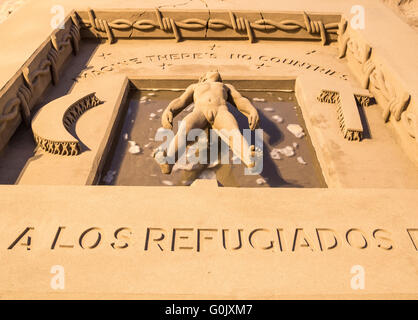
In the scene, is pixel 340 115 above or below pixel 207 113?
below

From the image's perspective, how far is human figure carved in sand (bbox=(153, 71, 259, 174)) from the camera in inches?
130

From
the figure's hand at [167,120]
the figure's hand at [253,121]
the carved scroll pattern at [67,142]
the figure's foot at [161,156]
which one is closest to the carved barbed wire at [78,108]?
the carved scroll pattern at [67,142]

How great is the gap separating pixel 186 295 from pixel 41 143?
2.49 m

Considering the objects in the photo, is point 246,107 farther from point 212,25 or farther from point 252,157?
point 212,25

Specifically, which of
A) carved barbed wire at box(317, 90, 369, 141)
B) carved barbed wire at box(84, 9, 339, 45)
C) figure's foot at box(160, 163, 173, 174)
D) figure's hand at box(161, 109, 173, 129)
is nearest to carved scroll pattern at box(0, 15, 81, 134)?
carved barbed wire at box(84, 9, 339, 45)

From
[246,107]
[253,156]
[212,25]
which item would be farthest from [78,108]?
[212,25]

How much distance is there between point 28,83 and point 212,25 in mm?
3126

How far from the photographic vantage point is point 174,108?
3.81 meters

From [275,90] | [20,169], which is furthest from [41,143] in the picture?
[275,90]

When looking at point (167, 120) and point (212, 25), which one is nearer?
point (167, 120)

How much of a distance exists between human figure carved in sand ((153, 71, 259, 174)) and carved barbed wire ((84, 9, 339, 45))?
2284 mm

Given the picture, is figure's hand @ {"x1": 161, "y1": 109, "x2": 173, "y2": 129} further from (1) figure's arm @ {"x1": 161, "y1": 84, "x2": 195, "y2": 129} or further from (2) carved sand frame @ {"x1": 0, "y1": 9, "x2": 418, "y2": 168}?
(2) carved sand frame @ {"x1": 0, "y1": 9, "x2": 418, "y2": 168}

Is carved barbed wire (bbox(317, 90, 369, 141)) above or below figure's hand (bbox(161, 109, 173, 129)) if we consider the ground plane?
below

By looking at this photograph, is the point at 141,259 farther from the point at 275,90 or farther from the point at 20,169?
the point at 275,90
